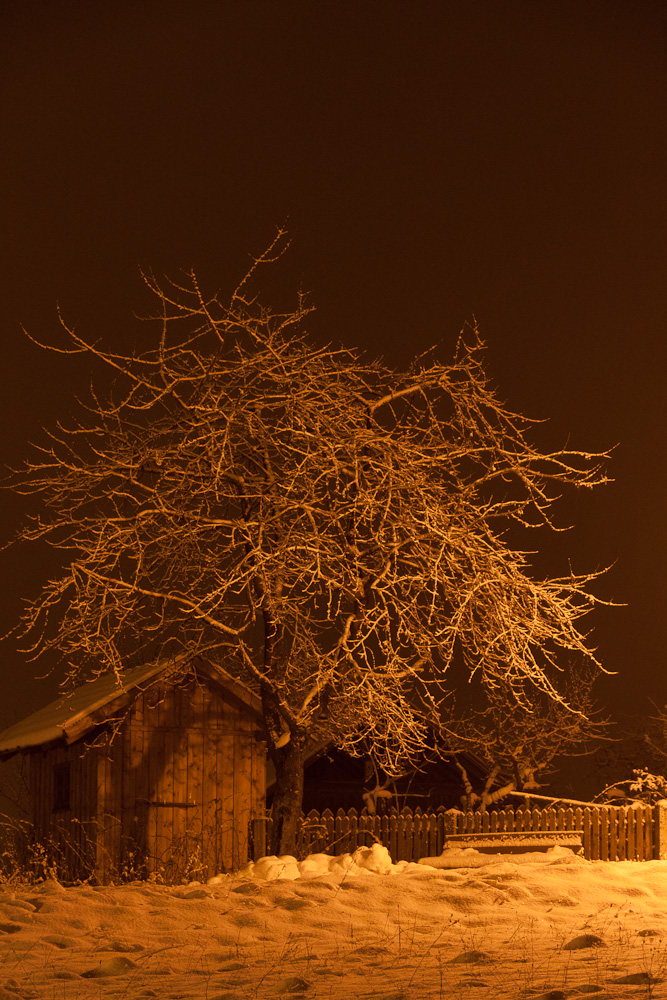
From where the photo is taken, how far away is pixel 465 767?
32469 mm

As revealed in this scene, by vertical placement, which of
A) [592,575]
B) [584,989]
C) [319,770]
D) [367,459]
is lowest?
[319,770]

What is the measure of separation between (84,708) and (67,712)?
1335 millimetres

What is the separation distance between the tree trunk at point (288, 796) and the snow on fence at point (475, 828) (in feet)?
3.06

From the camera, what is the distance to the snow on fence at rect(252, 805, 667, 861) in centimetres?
1570

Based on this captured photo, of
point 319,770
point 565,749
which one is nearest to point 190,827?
point 319,770

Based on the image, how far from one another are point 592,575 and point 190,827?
30.5ft

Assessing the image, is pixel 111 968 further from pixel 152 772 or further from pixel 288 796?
pixel 152 772

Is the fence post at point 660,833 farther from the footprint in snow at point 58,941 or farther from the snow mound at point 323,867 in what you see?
the footprint in snow at point 58,941

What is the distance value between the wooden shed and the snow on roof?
0.12 ft

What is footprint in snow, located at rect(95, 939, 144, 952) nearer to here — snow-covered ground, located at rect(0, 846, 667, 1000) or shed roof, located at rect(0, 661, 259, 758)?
snow-covered ground, located at rect(0, 846, 667, 1000)

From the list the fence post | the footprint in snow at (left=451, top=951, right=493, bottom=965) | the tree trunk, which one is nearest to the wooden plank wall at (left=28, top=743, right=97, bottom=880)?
the tree trunk

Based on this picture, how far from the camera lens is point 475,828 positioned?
16.6 m

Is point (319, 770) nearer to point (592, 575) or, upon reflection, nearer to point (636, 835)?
point (636, 835)

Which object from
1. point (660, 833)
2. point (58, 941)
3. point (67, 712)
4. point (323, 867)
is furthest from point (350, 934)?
point (67, 712)
